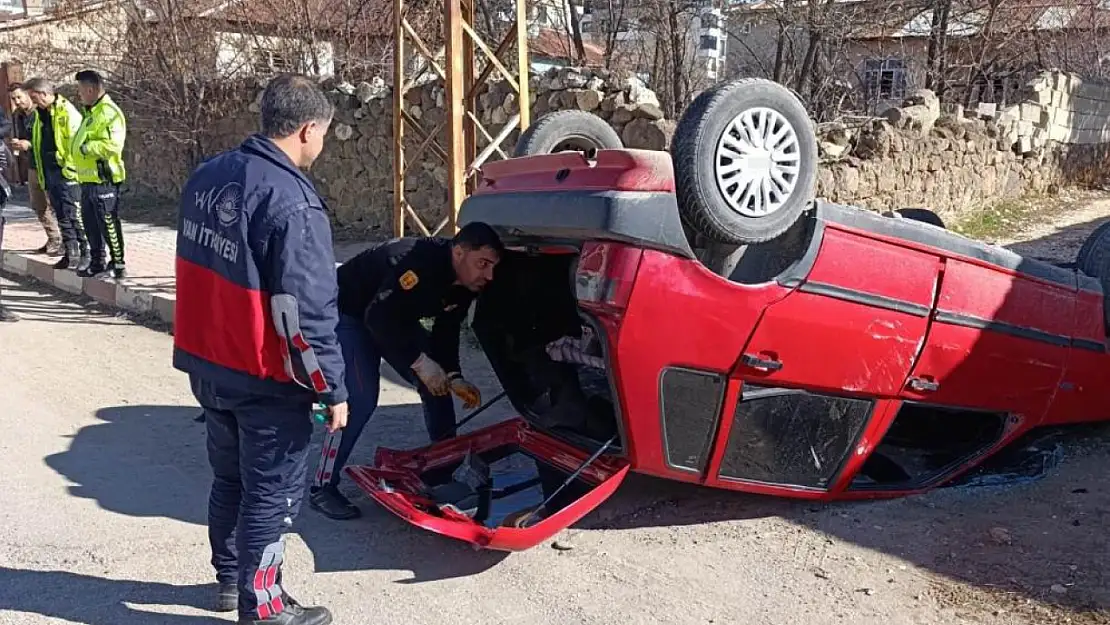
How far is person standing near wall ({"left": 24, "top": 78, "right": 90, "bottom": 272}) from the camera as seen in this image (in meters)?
8.54

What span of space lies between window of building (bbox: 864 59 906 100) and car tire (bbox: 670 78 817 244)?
11.9m

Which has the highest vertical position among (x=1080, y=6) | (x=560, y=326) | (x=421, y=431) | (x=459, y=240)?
(x=1080, y=6)

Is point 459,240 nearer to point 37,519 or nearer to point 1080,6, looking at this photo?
point 37,519

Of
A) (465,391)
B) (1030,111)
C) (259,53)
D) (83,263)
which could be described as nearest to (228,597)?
(465,391)

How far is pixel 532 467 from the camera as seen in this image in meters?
4.75

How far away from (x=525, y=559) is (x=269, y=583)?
3.40 ft

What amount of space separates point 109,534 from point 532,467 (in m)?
1.88

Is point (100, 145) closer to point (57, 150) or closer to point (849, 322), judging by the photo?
point (57, 150)

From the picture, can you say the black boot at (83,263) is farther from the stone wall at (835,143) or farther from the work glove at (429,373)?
the work glove at (429,373)

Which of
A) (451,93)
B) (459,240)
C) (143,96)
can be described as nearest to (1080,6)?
(451,93)

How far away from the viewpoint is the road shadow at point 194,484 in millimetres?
3742

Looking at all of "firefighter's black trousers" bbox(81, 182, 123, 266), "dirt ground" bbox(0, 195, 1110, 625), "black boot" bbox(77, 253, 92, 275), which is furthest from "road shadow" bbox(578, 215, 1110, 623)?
"black boot" bbox(77, 253, 92, 275)

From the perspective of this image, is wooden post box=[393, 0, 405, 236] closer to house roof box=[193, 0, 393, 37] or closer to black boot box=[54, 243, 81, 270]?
black boot box=[54, 243, 81, 270]

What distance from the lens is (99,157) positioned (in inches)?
321
